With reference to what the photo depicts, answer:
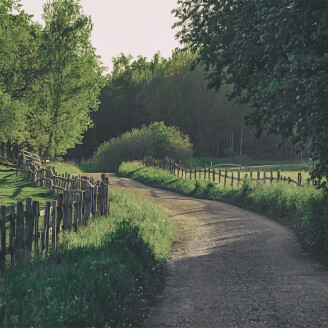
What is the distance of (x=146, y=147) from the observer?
4062 centimetres

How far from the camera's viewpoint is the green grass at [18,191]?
728 inches

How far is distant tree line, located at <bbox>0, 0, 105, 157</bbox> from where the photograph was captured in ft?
115

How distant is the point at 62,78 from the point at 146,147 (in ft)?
35.1

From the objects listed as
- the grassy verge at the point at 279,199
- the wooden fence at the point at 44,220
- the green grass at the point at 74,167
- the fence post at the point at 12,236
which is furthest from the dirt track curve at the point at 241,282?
the green grass at the point at 74,167

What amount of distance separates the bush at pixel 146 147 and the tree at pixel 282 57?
27.0 meters

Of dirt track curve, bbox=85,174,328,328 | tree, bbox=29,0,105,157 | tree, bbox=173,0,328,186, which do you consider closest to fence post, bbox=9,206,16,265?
dirt track curve, bbox=85,174,328,328

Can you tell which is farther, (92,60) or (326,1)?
(92,60)

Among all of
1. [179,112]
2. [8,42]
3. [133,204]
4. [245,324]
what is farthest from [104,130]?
[245,324]

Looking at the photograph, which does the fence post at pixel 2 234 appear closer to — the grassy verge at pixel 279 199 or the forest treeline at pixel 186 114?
the grassy verge at pixel 279 199

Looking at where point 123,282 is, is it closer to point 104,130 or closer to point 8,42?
point 8,42

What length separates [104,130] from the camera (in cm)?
6862

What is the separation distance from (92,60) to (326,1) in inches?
1386

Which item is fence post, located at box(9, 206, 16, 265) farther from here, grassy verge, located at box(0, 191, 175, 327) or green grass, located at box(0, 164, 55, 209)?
green grass, located at box(0, 164, 55, 209)

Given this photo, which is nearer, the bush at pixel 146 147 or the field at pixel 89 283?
the field at pixel 89 283
